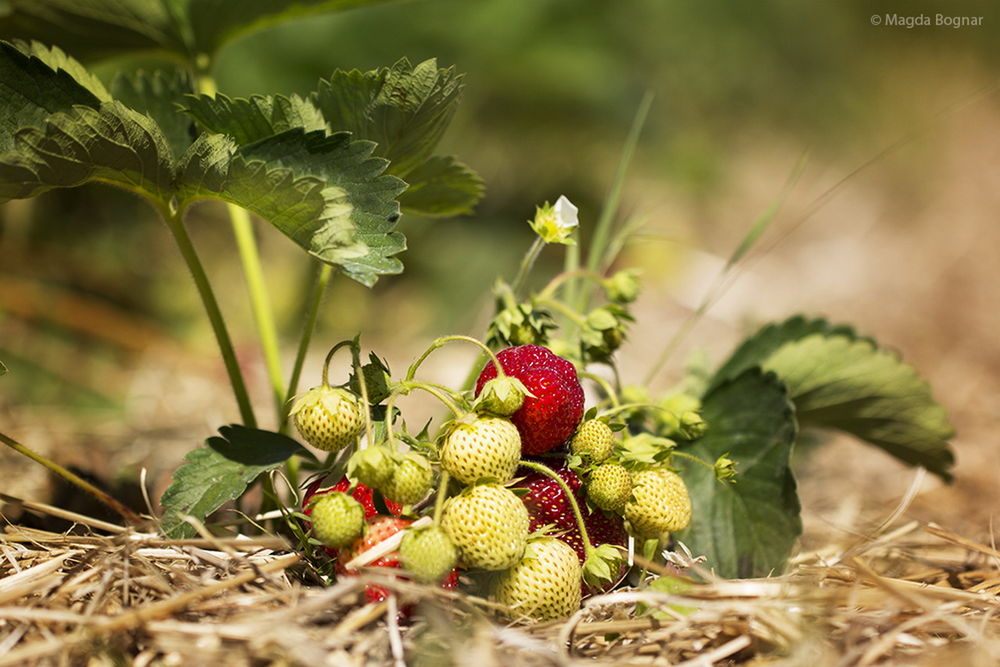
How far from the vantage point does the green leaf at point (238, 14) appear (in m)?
0.99

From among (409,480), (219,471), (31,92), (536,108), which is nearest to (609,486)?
(409,480)

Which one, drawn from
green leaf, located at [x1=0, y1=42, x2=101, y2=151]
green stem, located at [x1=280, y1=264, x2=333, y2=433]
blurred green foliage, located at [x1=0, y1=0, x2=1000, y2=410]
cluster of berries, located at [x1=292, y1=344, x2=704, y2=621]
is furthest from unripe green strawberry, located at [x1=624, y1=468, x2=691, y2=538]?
blurred green foliage, located at [x1=0, y1=0, x2=1000, y2=410]

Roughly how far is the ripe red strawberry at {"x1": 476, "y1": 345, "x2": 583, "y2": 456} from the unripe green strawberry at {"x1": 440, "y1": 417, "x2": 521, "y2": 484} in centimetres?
5

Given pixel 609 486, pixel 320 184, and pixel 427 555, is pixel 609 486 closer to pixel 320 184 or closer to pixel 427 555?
pixel 427 555

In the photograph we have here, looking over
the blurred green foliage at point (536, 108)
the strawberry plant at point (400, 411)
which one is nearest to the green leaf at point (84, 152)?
the strawberry plant at point (400, 411)

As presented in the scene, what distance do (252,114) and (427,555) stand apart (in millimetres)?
417

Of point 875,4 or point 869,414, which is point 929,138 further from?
point 869,414

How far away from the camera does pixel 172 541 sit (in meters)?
0.67

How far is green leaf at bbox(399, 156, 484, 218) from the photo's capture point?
0.86m

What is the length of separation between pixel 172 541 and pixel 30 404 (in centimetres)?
121

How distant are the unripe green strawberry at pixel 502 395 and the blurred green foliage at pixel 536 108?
1.06 metres

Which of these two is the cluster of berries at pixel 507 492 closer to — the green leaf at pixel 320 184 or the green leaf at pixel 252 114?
the green leaf at pixel 320 184

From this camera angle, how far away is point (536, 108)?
2955mm

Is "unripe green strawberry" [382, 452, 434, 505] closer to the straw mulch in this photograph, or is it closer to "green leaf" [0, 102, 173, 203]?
the straw mulch
